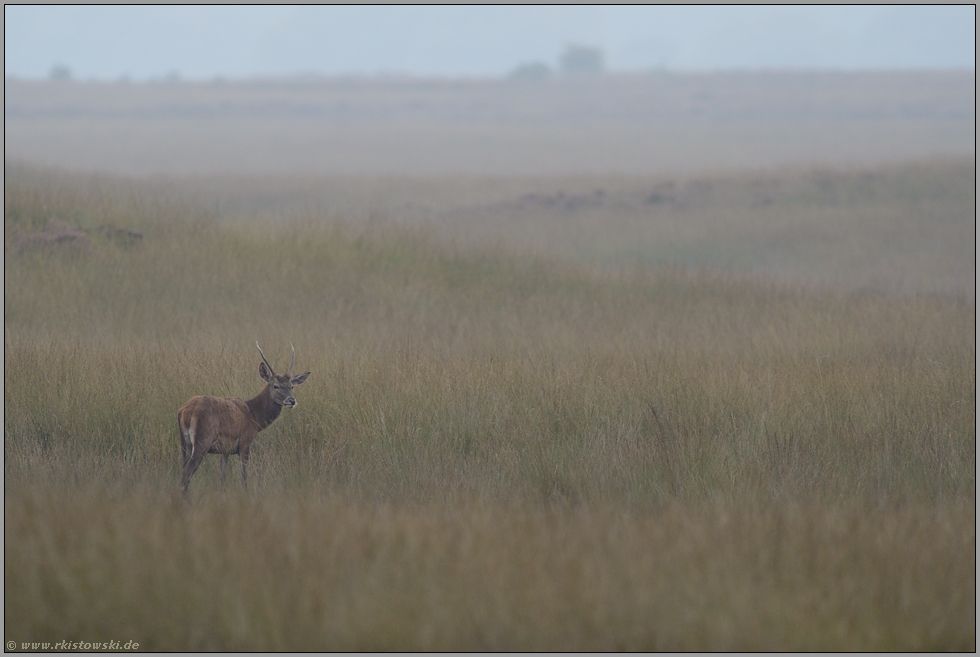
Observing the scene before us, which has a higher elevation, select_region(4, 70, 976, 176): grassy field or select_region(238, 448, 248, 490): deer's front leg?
select_region(4, 70, 976, 176): grassy field

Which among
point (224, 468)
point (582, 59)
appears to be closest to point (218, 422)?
point (224, 468)

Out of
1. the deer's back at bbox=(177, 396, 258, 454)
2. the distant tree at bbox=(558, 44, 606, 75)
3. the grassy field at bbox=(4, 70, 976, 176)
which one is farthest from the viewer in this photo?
the distant tree at bbox=(558, 44, 606, 75)

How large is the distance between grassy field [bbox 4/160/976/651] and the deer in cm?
22

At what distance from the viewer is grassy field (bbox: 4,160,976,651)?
2.94m

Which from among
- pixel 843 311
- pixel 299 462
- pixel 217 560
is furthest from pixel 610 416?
pixel 843 311

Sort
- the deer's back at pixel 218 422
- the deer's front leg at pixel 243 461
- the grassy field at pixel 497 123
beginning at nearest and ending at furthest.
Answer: the deer's back at pixel 218 422
the deer's front leg at pixel 243 461
the grassy field at pixel 497 123

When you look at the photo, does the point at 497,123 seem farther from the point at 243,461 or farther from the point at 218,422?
the point at 218,422

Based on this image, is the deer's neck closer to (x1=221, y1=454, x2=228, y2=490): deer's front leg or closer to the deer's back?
the deer's back

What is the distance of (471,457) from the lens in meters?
4.95

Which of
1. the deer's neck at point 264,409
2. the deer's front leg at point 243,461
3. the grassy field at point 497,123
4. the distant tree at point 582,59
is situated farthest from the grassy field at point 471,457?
the distant tree at point 582,59

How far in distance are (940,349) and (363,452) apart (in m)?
5.91

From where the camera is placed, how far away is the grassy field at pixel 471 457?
2.94 metres

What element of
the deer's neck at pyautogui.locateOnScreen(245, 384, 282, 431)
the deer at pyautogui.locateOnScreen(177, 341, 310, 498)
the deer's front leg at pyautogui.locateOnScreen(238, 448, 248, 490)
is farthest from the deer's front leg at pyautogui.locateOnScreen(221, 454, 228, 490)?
the deer's neck at pyautogui.locateOnScreen(245, 384, 282, 431)

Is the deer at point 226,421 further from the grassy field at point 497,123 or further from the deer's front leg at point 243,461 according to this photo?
the grassy field at point 497,123
